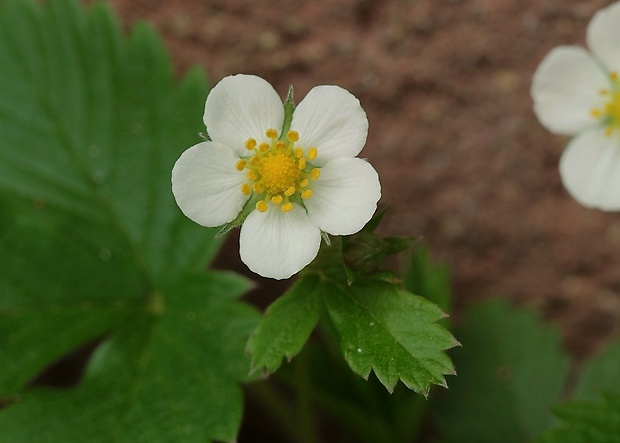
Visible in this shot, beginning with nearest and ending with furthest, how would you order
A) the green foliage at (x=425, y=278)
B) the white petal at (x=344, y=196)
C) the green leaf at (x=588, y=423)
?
1. the white petal at (x=344, y=196)
2. the green leaf at (x=588, y=423)
3. the green foliage at (x=425, y=278)

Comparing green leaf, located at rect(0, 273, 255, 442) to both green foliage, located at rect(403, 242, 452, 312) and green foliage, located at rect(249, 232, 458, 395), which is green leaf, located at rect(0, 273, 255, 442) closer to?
green foliage, located at rect(249, 232, 458, 395)

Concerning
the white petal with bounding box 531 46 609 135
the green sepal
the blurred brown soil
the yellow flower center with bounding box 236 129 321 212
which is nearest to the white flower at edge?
the white petal with bounding box 531 46 609 135

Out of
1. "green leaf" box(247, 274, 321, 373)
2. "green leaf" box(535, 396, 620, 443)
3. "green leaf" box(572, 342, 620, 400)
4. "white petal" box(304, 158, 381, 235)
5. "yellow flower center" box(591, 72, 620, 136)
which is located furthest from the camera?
"green leaf" box(572, 342, 620, 400)

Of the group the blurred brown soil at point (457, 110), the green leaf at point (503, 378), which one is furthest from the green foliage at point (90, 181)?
the green leaf at point (503, 378)

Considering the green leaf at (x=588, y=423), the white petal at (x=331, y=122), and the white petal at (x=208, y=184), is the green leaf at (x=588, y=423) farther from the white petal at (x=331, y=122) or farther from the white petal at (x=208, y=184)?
the white petal at (x=208, y=184)

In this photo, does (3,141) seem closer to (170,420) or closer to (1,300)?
(1,300)

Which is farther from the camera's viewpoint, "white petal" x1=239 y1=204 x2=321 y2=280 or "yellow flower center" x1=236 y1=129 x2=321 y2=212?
"yellow flower center" x1=236 y1=129 x2=321 y2=212

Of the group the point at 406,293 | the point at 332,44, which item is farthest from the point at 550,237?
the point at 406,293

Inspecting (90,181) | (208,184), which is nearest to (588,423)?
(208,184)
